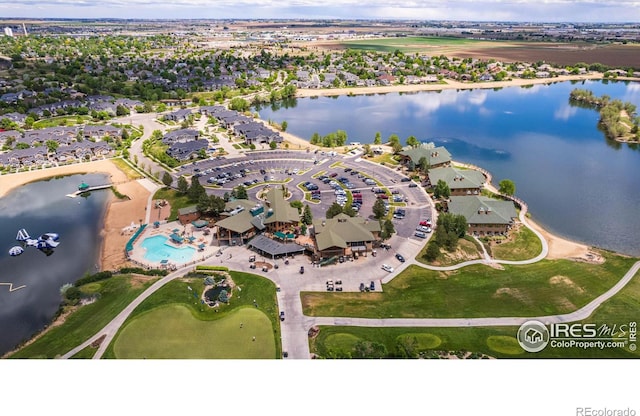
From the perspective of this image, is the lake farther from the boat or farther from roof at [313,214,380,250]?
the boat

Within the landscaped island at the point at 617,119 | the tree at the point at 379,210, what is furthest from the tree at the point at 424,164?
the landscaped island at the point at 617,119

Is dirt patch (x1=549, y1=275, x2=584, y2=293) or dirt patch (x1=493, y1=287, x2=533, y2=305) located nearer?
dirt patch (x1=493, y1=287, x2=533, y2=305)

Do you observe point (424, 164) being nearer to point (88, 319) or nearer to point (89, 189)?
point (88, 319)

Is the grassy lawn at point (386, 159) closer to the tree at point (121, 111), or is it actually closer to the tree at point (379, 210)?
the tree at point (379, 210)

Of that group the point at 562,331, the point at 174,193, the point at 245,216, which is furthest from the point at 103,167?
the point at 562,331

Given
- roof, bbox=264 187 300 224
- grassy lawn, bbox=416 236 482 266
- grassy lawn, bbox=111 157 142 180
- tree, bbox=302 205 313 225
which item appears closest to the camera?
grassy lawn, bbox=416 236 482 266

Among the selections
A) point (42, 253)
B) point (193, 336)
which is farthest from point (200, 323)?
point (42, 253)

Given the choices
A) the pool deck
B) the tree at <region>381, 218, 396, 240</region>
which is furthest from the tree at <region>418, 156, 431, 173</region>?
the pool deck
